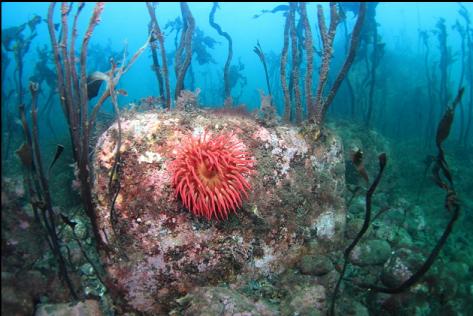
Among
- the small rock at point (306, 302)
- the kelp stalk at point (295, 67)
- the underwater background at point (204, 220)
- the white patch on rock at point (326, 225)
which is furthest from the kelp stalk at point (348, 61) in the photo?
the small rock at point (306, 302)

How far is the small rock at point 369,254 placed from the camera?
4.88m

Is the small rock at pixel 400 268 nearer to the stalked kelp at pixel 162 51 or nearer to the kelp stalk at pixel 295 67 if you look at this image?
the kelp stalk at pixel 295 67

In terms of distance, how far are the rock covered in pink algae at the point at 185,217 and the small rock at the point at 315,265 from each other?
189mm

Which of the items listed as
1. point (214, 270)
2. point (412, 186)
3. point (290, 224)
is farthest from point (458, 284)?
point (412, 186)

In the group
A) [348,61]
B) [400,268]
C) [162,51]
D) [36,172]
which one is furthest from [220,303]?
[162,51]

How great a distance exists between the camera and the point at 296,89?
6020mm

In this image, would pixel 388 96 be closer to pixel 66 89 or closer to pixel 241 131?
pixel 241 131

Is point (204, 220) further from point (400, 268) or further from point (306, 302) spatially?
point (400, 268)

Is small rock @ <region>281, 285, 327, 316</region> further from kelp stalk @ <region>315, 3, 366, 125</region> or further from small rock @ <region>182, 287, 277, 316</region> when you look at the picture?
kelp stalk @ <region>315, 3, 366, 125</region>

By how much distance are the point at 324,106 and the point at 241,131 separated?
5.86 ft

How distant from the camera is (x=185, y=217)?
155 inches

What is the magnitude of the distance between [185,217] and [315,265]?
Answer: 1.99 meters

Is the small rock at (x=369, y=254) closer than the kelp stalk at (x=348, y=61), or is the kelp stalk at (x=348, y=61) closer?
the small rock at (x=369, y=254)

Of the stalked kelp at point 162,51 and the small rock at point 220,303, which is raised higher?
the stalked kelp at point 162,51
